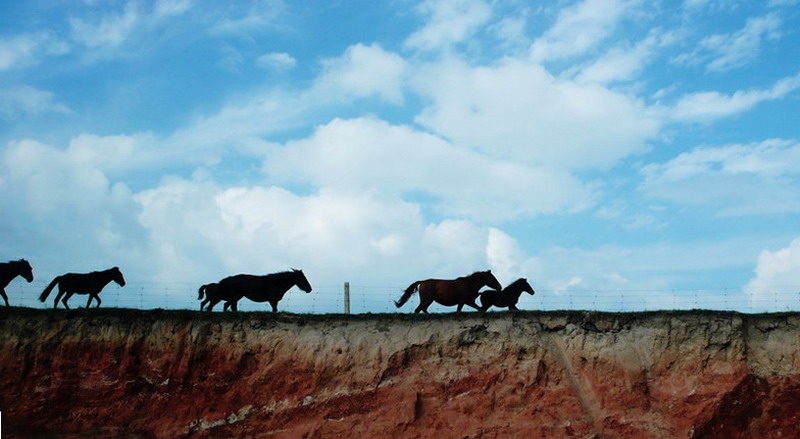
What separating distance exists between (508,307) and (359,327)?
4848 mm

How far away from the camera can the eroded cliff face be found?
21.0m

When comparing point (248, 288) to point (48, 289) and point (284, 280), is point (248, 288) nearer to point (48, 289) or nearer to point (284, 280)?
point (284, 280)

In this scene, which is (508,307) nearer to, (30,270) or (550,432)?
(550,432)

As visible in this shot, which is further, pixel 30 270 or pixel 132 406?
pixel 30 270

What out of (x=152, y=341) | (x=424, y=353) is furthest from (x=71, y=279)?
(x=424, y=353)

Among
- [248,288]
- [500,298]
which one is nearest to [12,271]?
[248,288]

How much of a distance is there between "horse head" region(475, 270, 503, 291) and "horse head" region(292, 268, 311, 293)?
5.76 meters

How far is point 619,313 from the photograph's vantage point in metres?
22.3

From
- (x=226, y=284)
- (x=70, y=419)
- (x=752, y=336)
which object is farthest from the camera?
(x=226, y=284)

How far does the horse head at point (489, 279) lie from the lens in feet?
79.2

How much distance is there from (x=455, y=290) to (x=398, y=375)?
3497 mm

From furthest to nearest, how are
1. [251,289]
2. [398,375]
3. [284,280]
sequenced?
1. [284,280]
2. [251,289]
3. [398,375]

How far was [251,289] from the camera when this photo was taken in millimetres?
24328

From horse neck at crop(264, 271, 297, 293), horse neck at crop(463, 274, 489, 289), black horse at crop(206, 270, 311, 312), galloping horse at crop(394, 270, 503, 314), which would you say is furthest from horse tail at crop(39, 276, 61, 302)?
horse neck at crop(463, 274, 489, 289)
